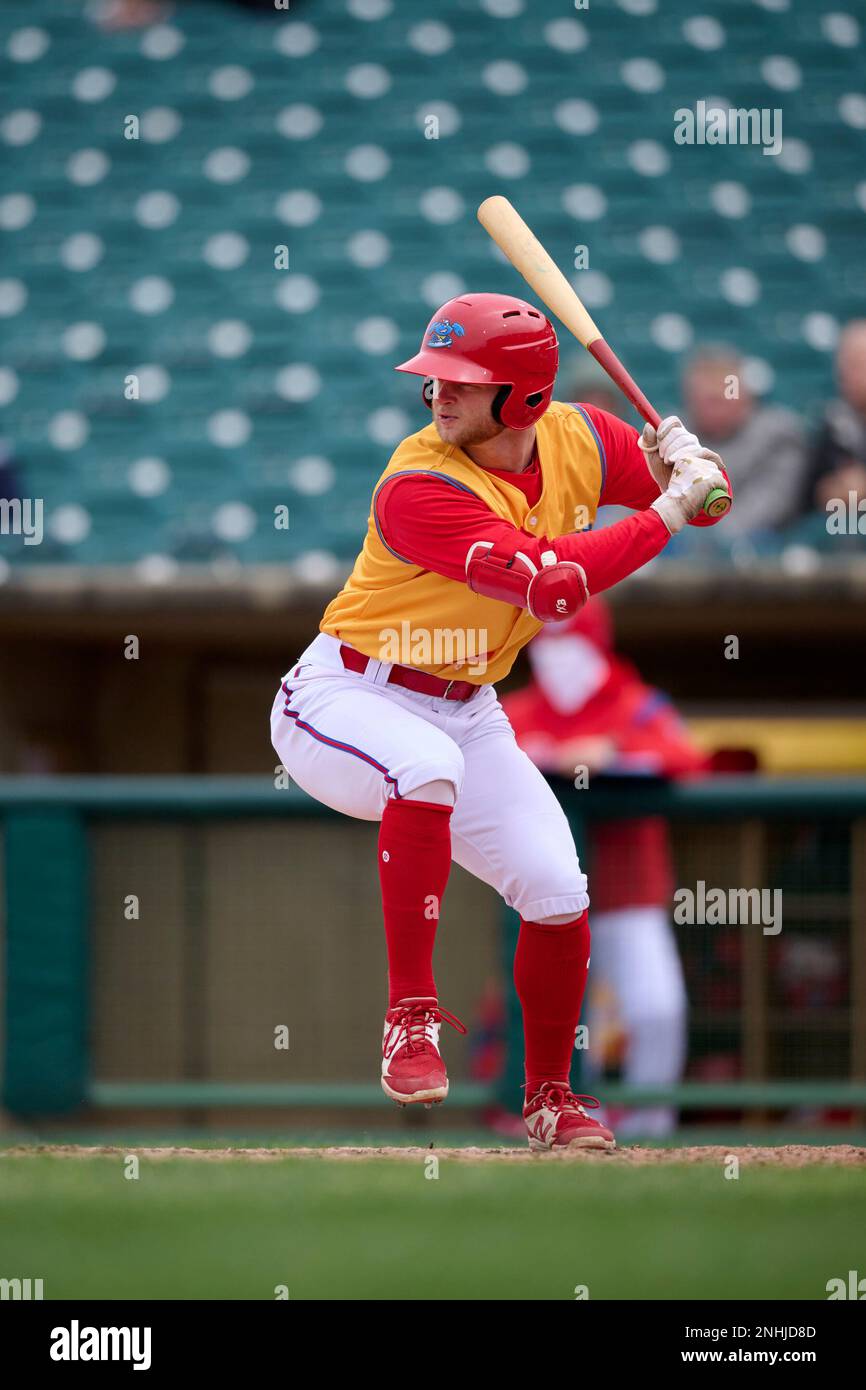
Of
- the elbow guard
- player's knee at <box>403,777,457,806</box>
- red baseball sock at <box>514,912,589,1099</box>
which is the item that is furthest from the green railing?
the elbow guard

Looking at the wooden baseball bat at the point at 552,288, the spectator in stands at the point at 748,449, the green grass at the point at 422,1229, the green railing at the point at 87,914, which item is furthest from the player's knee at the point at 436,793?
the spectator in stands at the point at 748,449

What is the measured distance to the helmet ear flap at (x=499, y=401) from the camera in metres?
2.56

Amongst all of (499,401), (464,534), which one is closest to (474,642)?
(464,534)

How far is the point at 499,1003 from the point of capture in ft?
16.0

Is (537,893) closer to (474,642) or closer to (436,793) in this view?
(436,793)

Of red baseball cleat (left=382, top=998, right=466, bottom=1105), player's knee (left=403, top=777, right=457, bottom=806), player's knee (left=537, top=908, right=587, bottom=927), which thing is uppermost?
player's knee (left=403, top=777, right=457, bottom=806)

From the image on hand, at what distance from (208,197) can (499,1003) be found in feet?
12.7

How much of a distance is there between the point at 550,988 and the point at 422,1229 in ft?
2.30

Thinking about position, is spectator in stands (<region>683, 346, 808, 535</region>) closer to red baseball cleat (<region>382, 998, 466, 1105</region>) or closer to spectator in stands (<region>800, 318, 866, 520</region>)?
spectator in stands (<region>800, 318, 866, 520</region>)

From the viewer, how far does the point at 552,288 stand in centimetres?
263

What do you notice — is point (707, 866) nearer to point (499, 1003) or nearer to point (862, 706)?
point (499, 1003)

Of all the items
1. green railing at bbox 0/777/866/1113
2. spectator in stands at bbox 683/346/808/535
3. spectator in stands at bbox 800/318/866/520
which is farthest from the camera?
spectator in stands at bbox 800/318/866/520

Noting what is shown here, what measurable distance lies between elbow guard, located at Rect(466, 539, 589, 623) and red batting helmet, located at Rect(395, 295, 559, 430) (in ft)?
0.70

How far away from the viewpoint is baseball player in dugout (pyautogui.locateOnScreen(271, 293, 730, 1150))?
2523mm
